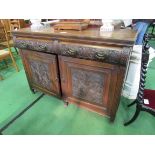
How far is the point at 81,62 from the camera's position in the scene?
52.6 inches

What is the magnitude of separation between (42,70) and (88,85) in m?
0.62

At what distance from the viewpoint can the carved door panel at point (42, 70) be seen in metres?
1.56

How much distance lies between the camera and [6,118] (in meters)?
1.75

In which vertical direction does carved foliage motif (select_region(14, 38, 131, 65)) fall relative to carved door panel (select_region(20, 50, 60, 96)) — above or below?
above

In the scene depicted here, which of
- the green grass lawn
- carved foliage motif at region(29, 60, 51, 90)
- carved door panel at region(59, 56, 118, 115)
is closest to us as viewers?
carved door panel at region(59, 56, 118, 115)

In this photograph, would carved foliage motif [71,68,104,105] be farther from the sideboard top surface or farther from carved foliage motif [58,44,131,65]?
the sideboard top surface

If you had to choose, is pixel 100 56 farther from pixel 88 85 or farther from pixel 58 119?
pixel 58 119

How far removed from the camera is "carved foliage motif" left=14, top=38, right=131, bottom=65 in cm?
111

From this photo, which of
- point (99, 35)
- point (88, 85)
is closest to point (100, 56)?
point (99, 35)

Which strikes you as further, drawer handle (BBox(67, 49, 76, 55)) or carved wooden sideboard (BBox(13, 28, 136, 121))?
drawer handle (BBox(67, 49, 76, 55))

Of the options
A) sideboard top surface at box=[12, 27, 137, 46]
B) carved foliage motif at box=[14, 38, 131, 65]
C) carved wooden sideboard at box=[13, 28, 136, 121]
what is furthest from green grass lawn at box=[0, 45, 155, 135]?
sideboard top surface at box=[12, 27, 137, 46]

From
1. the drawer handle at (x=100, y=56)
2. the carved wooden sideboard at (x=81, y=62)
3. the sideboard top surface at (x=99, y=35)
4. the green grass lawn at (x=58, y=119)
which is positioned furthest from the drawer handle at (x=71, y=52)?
the green grass lawn at (x=58, y=119)
